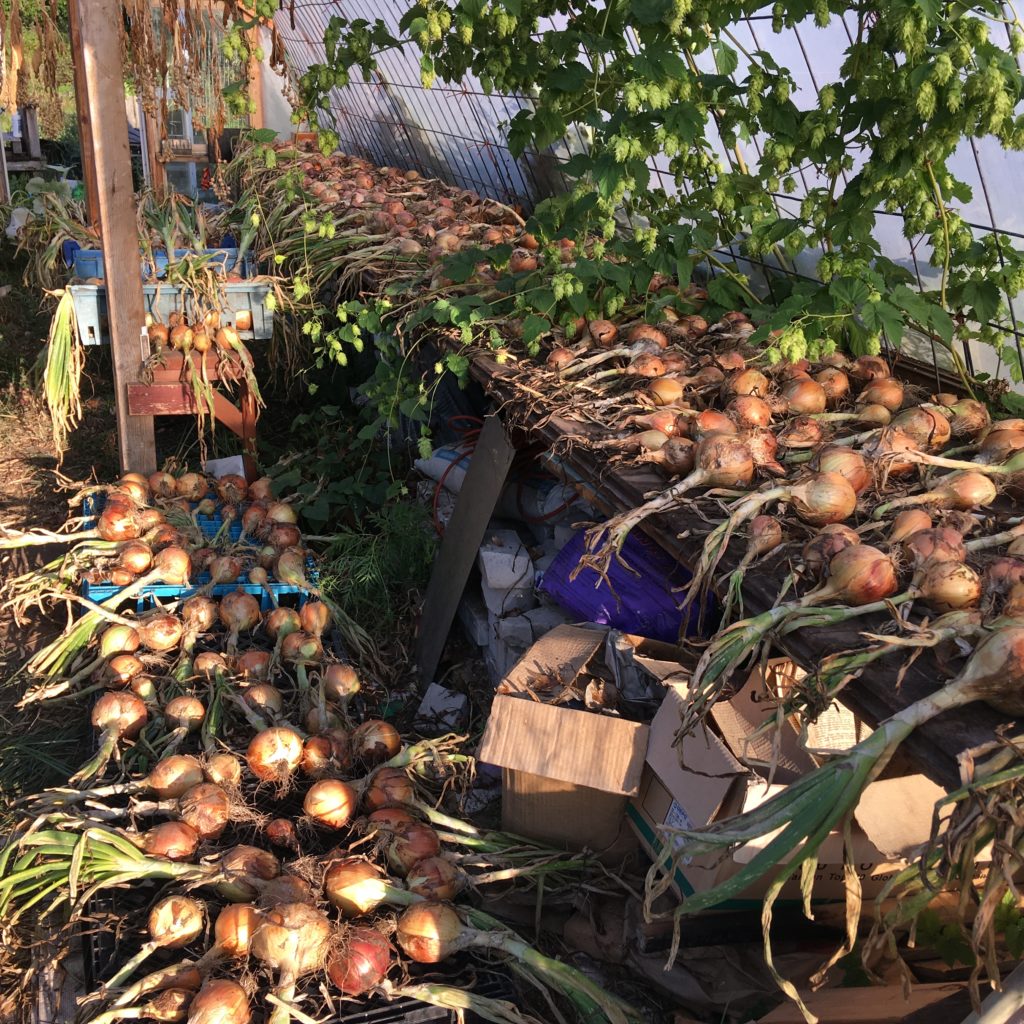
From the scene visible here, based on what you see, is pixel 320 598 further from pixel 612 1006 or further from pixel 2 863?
pixel 612 1006

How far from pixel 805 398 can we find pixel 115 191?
2916mm

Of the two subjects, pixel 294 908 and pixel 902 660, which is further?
pixel 294 908

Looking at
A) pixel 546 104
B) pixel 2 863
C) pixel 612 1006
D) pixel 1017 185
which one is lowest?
pixel 612 1006

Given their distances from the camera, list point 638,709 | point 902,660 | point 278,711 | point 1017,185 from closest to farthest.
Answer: point 902,660
point 638,709
point 1017,185
point 278,711

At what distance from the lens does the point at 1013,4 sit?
8.02 ft

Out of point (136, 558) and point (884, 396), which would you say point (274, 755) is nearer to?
point (136, 558)

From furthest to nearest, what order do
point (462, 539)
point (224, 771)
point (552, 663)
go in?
1. point (462, 539)
2. point (224, 771)
3. point (552, 663)

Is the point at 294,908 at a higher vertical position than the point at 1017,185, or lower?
lower

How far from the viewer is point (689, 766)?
196cm

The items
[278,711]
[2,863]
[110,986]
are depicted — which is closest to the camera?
[110,986]

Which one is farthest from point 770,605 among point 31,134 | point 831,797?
point 31,134

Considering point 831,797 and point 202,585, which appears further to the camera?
point 202,585

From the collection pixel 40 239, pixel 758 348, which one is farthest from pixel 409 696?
pixel 40 239

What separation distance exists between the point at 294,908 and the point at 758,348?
6.56 feet
